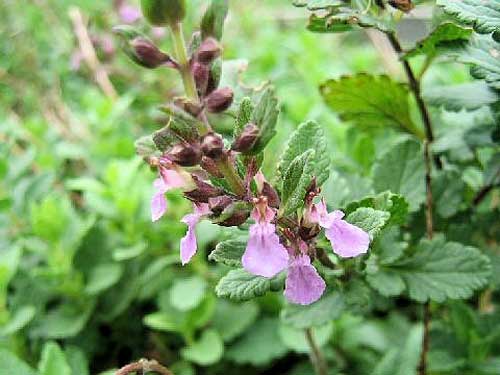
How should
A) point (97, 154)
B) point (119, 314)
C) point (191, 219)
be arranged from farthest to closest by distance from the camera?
1. point (97, 154)
2. point (119, 314)
3. point (191, 219)

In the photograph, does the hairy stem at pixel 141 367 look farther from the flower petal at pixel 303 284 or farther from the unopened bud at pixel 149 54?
the unopened bud at pixel 149 54

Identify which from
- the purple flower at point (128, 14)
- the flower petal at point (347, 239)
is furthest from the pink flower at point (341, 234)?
the purple flower at point (128, 14)

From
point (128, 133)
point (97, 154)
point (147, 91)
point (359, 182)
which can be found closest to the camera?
point (359, 182)

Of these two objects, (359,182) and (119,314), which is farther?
(119,314)

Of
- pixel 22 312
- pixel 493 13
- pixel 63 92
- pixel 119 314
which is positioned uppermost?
pixel 493 13

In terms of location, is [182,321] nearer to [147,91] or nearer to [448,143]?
[448,143]

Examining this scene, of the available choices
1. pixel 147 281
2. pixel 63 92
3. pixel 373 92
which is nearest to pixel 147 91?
pixel 63 92

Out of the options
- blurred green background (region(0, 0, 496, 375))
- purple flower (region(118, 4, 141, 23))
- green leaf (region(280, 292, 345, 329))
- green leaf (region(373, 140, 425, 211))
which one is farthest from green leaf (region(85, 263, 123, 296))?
purple flower (region(118, 4, 141, 23))

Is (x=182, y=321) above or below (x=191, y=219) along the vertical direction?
below
